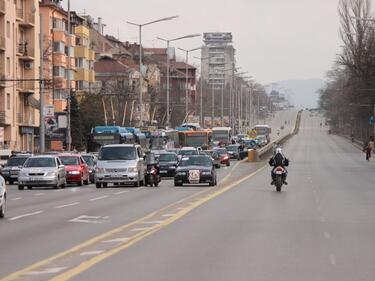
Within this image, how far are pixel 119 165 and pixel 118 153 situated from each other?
852 mm

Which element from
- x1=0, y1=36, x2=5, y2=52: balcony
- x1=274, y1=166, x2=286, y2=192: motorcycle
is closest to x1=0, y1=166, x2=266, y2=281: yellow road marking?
x1=274, y1=166, x2=286, y2=192: motorcycle

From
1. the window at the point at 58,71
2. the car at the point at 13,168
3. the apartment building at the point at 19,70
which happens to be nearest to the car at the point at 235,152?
the apartment building at the point at 19,70

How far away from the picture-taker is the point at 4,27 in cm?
8162

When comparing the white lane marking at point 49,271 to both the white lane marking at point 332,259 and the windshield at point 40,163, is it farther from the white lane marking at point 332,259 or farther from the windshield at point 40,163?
the windshield at point 40,163

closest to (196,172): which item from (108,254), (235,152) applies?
(108,254)

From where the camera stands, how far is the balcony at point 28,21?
289 ft

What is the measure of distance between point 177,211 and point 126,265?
1288 cm

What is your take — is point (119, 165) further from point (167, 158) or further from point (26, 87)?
point (26, 87)

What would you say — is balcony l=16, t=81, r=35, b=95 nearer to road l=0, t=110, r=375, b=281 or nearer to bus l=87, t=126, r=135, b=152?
bus l=87, t=126, r=135, b=152

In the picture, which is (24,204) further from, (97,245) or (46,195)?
(97,245)

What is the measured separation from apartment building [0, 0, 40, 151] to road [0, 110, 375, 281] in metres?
48.0

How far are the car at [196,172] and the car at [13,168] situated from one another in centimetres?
995

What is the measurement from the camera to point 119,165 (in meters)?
45.8

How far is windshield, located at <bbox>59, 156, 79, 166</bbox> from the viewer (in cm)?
5057
